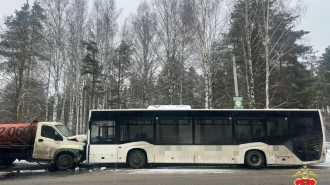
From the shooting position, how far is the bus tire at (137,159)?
13.8 m

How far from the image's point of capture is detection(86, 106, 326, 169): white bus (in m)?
13.6

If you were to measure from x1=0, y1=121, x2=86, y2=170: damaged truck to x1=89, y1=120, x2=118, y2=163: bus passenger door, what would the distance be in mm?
734

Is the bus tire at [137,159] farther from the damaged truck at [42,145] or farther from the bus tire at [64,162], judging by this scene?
the bus tire at [64,162]

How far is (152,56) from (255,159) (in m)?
19.1

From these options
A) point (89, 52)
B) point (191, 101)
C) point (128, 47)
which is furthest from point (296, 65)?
point (89, 52)

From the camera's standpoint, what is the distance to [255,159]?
13.8 meters

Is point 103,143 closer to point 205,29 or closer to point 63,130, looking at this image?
point 63,130

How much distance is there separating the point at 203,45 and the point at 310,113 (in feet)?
32.0

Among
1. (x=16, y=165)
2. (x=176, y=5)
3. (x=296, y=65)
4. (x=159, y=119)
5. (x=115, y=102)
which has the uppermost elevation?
(x=176, y=5)

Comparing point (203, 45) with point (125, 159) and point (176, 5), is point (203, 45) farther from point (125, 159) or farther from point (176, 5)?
point (125, 159)

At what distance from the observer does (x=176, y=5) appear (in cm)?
2848

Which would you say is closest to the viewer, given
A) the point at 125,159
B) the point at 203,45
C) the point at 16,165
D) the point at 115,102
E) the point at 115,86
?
the point at 125,159

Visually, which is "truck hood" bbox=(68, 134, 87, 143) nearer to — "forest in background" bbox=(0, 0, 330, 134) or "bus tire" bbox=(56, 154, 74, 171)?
"bus tire" bbox=(56, 154, 74, 171)

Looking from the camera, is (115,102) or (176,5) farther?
(115,102)
